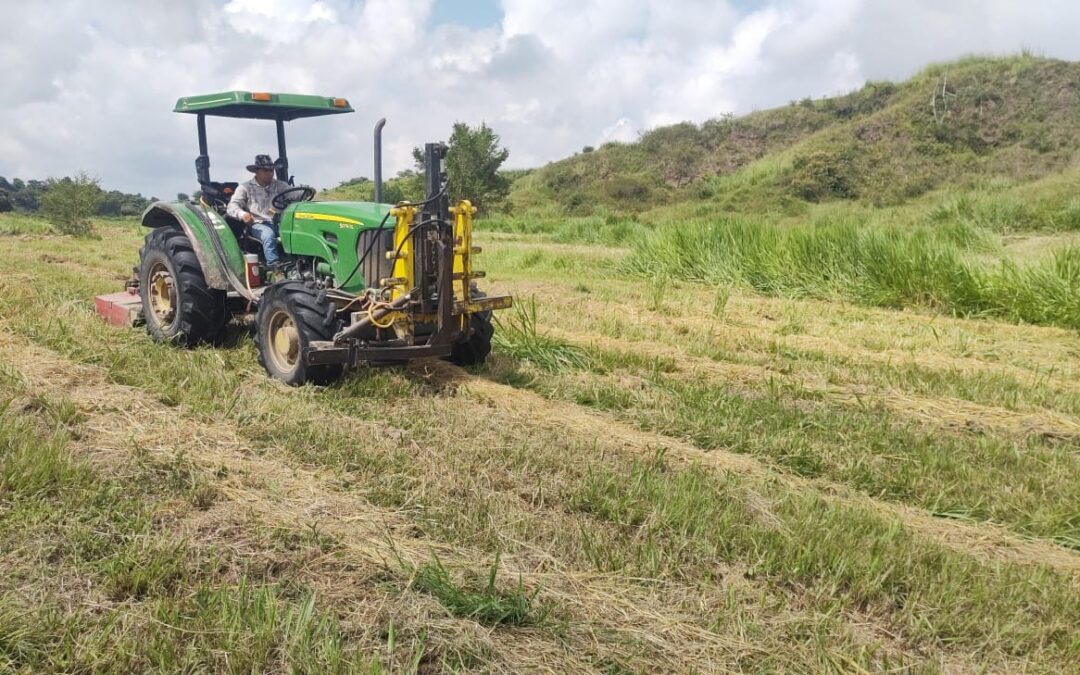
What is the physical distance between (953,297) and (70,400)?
8.31 meters

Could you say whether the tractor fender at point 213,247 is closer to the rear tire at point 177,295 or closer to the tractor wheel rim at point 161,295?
the rear tire at point 177,295

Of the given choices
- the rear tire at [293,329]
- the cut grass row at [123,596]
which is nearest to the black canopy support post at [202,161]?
the rear tire at [293,329]

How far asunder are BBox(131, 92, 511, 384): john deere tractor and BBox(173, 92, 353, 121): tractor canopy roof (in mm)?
10

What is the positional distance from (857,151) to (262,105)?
80.8 ft

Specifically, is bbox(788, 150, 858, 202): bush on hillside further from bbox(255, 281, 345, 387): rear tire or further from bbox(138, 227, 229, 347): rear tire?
bbox(255, 281, 345, 387): rear tire

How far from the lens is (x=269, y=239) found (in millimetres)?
6488

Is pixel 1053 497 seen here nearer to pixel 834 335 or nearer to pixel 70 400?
pixel 834 335

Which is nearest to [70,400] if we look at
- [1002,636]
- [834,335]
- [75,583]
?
[75,583]

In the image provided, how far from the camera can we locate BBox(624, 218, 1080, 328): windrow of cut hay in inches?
332

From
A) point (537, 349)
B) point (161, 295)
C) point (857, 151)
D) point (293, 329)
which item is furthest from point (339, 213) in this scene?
point (857, 151)

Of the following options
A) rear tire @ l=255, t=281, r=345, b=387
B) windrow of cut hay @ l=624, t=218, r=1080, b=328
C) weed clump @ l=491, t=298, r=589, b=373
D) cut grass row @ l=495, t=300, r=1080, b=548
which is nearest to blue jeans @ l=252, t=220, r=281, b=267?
rear tire @ l=255, t=281, r=345, b=387

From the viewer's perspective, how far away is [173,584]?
282 centimetres

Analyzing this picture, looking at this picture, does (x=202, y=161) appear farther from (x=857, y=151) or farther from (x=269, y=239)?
(x=857, y=151)

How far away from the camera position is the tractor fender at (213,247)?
6465 millimetres
